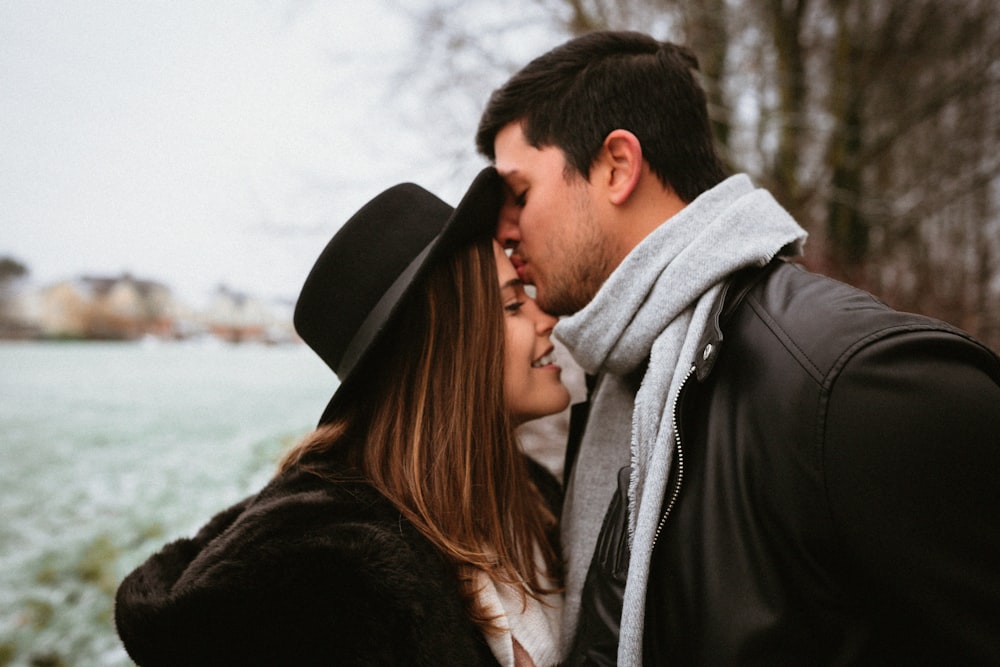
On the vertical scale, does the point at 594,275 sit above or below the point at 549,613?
above

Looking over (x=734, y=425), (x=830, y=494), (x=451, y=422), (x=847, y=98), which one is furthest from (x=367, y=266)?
(x=847, y=98)

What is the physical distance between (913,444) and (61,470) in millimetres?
5471

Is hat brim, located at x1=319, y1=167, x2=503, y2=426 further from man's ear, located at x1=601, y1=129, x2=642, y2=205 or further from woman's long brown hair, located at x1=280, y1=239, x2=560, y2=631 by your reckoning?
man's ear, located at x1=601, y1=129, x2=642, y2=205

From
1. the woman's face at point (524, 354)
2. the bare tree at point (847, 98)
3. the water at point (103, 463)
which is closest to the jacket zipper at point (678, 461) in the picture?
the woman's face at point (524, 354)

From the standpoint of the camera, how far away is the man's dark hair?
1974mm

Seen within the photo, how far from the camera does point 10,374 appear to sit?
489 cm

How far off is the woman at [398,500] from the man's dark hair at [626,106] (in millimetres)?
335

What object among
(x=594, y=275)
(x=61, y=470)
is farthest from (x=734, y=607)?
(x=61, y=470)

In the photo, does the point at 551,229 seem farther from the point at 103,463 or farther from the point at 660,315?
the point at 103,463

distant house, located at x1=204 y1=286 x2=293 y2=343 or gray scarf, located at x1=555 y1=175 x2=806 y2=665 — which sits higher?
gray scarf, located at x1=555 y1=175 x2=806 y2=665

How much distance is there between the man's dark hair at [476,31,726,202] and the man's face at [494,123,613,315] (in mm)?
65

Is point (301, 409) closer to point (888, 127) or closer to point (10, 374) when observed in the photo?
point (10, 374)

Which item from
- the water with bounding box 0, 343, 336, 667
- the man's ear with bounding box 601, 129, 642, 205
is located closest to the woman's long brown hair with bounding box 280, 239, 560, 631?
the man's ear with bounding box 601, 129, 642, 205

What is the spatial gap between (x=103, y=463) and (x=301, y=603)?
4418mm
